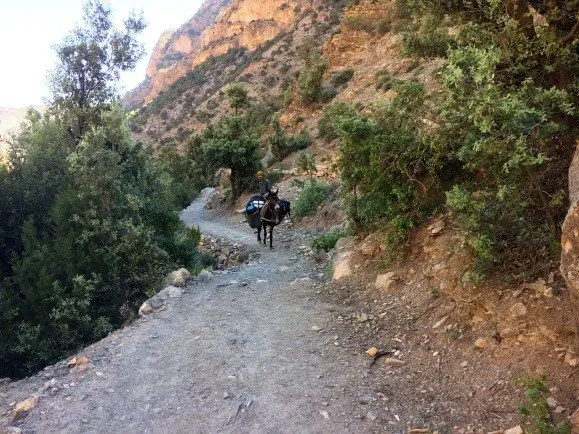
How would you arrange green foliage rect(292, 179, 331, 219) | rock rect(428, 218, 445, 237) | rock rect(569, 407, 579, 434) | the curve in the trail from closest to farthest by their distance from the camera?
rock rect(569, 407, 579, 434) → rock rect(428, 218, 445, 237) → green foliage rect(292, 179, 331, 219) → the curve in the trail

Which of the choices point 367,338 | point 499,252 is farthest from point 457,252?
point 367,338

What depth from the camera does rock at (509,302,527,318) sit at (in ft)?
16.8

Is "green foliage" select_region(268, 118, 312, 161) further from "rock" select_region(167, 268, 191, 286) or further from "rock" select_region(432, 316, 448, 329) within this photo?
"rock" select_region(432, 316, 448, 329)

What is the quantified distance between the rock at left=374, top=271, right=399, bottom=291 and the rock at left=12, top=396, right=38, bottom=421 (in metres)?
5.51

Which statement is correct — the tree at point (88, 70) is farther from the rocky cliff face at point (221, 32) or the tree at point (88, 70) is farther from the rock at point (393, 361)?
the rocky cliff face at point (221, 32)

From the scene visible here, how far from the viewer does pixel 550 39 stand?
503 cm

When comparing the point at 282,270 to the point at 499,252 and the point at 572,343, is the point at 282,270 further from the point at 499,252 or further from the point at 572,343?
the point at 572,343

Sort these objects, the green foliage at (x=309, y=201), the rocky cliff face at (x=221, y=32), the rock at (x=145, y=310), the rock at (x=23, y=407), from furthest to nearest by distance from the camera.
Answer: the rocky cliff face at (x=221, y=32) < the green foliage at (x=309, y=201) < the rock at (x=145, y=310) < the rock at (x=23, y=407)

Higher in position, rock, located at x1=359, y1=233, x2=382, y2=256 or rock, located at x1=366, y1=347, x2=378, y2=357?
rock, located at x1=359, y1=233, x2=382, y2=256

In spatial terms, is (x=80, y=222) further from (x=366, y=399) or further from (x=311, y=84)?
(x=311, y=84)

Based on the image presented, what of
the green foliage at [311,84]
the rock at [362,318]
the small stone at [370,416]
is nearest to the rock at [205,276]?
the rock at [362,318]

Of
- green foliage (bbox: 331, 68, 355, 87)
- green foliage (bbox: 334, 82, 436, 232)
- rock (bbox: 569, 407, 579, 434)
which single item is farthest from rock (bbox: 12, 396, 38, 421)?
green foliage (bbox: 331, 68, 355, 87)

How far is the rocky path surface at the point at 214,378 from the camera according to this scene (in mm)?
4957

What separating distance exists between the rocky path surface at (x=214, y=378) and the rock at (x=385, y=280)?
3.34ft
